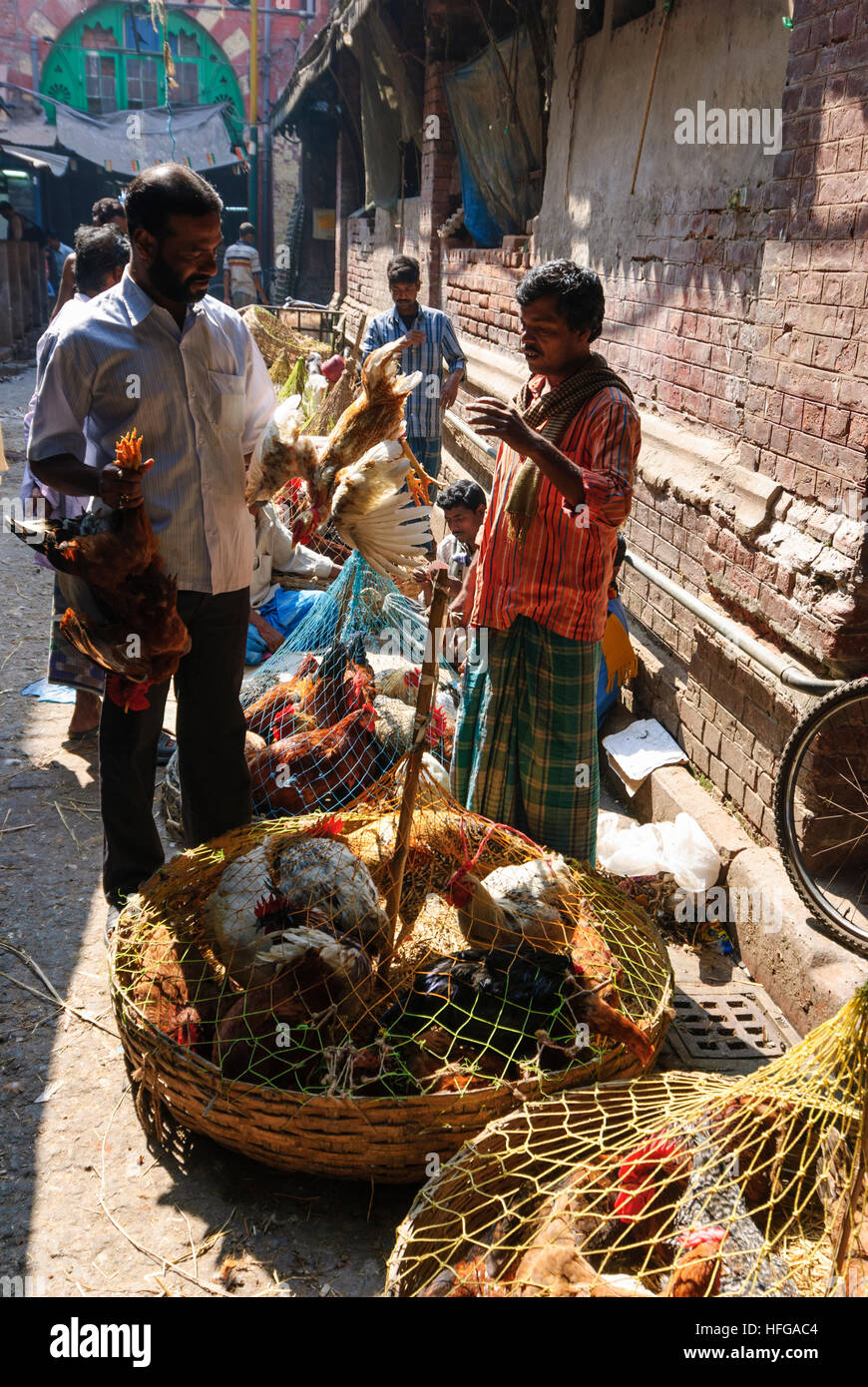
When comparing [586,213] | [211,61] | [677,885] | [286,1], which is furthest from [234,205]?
[677,885]

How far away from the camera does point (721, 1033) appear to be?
316cm

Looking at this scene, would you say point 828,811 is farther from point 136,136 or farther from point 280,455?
point 136,136

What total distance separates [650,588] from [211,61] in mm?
25993

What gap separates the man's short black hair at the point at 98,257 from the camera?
4414mm

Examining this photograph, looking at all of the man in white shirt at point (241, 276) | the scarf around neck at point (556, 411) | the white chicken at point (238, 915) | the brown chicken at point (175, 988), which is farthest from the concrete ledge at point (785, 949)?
the man in white shirt at point (241, 276)

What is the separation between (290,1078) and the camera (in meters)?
2.49

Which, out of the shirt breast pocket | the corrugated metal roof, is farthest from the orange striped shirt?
the corrugated metal roof

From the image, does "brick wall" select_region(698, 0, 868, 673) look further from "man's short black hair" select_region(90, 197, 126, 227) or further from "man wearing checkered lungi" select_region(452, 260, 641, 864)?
"man's short black hair" select_region(90, 197, 126, 227)

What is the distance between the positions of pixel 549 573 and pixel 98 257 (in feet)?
9.00

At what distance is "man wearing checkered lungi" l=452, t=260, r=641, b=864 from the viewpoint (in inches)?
109

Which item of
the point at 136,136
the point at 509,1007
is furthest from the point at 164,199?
the point at 136,136

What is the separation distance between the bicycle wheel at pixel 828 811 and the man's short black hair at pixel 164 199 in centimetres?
230

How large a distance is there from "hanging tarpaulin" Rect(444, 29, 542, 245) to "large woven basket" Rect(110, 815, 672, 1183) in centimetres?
675

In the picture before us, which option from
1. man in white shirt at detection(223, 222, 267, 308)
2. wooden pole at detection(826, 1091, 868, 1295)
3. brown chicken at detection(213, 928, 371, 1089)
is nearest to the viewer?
wooden pole at detection(826, 1091, 868, 1295)
